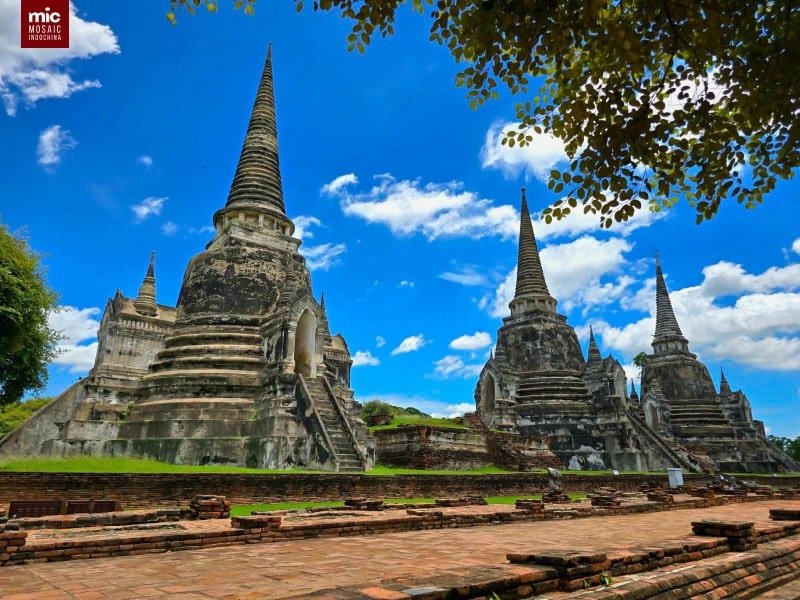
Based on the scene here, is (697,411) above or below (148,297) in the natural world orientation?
below

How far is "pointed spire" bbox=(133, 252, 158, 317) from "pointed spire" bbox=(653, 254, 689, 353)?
33863 millimetres

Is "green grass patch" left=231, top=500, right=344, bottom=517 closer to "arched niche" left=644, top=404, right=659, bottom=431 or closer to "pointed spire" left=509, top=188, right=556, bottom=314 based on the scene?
"pointed spire" left=509, top=188, right=556, bottom=314

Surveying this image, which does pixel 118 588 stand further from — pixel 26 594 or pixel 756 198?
pixel 756 198

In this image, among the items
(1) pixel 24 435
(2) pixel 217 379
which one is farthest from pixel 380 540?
(1) pixel 24 435

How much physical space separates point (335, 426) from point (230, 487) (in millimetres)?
5382

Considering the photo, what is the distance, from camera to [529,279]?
35281mm

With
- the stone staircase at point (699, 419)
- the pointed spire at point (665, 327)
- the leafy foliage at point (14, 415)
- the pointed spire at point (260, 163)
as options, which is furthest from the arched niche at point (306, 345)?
the pointed spire at point (665, 327)

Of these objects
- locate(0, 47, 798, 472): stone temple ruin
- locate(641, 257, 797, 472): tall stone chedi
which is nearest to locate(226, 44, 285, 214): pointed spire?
locate(0, 47, 798, 472): stone temple ruin

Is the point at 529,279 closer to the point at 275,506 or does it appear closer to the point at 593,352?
the point at 593,352

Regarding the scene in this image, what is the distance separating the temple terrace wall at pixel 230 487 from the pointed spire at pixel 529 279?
1954 centimetres

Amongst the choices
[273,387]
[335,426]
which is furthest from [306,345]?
[335,426]

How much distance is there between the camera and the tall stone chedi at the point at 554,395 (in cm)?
2714

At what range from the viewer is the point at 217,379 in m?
17.9

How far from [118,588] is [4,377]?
1675cm
